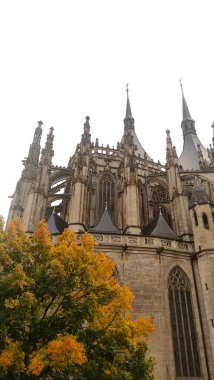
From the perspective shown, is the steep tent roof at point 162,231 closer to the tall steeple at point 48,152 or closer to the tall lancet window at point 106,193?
the tall lancet window at point 106,193

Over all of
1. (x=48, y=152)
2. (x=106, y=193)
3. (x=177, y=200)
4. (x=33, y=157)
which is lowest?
(x=177, y=200)

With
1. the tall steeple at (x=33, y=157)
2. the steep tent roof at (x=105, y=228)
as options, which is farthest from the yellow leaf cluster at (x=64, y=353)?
the tall steeple at (x=33, y=157)

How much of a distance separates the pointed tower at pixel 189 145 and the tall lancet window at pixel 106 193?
11.3 meters

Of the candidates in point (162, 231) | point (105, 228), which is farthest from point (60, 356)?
point (162, 231)

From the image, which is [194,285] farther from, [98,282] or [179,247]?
[98,282]

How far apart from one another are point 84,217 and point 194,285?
24.7 ft

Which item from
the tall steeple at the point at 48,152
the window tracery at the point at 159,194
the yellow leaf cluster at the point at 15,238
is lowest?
the yellow leaf cluster at the point at 15,238

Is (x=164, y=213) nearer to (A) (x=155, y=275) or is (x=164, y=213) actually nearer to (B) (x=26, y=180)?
(A) (x=155, y=275)

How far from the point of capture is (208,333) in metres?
16.0

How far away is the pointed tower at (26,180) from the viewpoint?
80.8ft

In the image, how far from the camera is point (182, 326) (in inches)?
640

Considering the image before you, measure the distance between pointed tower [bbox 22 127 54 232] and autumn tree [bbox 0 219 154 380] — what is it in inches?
412

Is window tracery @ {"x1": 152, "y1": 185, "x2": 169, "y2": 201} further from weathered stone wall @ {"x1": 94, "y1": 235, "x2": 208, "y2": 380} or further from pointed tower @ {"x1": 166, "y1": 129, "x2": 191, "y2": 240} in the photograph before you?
weathered stone wall @ {"x1": 94, "y1": 235, "x2": 208, "y2": 380}

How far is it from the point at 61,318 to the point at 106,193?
18.0 m
